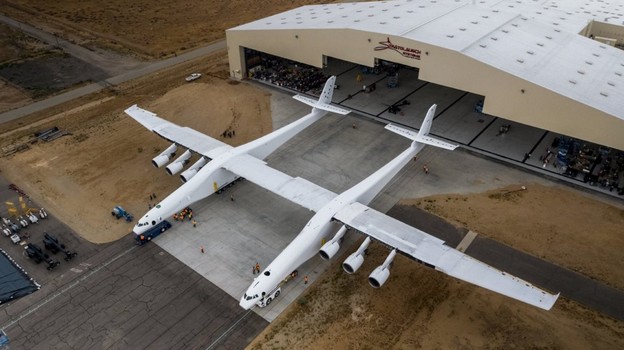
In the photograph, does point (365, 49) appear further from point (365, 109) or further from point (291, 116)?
point (291, 116)

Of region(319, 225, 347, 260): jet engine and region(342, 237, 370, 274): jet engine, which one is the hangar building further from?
region(342, 237, 370, 274): jet engine

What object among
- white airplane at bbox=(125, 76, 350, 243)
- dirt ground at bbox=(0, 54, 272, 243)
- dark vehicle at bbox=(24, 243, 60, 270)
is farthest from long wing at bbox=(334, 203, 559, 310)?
dark vehicle at bbox=(24, 243, 60, 270)

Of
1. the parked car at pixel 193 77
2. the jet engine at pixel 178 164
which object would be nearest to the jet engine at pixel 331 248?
the jet engine at pixel 178 164

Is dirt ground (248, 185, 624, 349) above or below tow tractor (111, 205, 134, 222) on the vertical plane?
below

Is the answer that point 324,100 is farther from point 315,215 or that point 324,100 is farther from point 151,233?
point 151,233

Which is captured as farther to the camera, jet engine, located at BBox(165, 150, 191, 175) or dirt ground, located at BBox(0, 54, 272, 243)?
jet engine, located at BBox(165, 150, 191, 175)

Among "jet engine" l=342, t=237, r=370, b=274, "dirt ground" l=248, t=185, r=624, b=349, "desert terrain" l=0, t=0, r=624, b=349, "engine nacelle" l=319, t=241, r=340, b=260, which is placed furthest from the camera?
"engine nacelle" l=319, t=241, r=340, b=260

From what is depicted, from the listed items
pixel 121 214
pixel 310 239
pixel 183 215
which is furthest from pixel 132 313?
pixel 310 239
